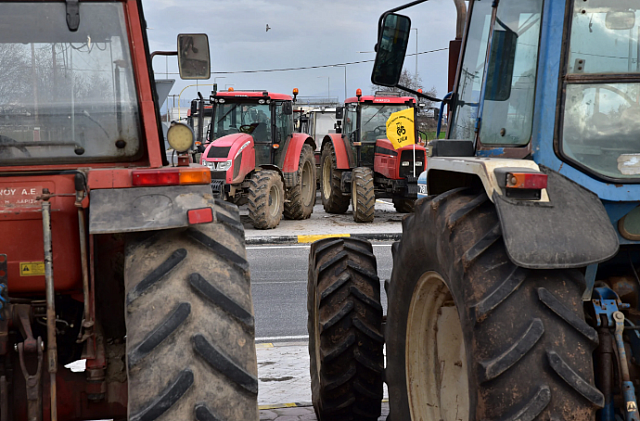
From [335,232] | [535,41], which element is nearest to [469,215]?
[535,41]

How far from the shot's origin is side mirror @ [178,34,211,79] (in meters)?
3.67

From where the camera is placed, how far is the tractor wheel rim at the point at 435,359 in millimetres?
3260

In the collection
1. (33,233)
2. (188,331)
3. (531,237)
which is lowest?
(188,331)

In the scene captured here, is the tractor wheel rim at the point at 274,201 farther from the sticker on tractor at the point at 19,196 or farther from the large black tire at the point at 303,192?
the sticker on tractor at the point at 19,196

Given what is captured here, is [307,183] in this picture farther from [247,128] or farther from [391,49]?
[391,49]

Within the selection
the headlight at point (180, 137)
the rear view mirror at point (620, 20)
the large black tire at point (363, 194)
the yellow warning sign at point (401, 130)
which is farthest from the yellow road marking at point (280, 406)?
the large black tire at point (363, 194)

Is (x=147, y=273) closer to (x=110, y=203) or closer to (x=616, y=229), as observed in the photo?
(x=110, y=203)

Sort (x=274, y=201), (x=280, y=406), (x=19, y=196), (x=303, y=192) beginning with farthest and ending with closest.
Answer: (x=303, y=192) → (x=274, y=201) → (x=280, y=406) → (x=19, y=196)

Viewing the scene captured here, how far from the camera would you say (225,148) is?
13.6 m

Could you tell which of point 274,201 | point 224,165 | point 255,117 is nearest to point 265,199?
point 274,201

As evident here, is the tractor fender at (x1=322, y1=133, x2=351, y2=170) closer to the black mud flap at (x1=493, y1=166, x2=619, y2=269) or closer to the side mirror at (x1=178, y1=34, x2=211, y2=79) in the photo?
the side mirror at (x1=178, y1=34, x2=211, y2=79)

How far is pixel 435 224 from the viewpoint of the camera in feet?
9.41

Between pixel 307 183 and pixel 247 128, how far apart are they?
2.52 meters

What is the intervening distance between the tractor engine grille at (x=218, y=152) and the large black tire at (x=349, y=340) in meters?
9.45
